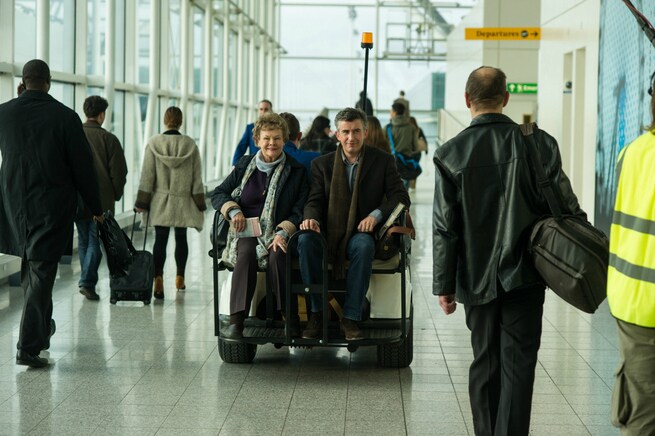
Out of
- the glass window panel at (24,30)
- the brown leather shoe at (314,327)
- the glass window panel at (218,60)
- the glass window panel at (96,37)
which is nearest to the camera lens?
the brown leather shoe at (314,327)

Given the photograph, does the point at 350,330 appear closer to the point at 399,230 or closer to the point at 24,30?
the point at 399,230

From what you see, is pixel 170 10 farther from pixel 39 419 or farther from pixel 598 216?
pixel 39 419

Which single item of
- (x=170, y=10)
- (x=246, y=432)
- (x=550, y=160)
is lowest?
(x=246, y=432)

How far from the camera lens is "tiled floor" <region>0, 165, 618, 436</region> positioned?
541cm

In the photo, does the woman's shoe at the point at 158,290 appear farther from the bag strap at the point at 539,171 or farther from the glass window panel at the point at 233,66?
the glass window panel at the point at 233,66

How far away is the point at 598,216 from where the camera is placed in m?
12.0

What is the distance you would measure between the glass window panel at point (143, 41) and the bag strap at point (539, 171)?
13.8 m

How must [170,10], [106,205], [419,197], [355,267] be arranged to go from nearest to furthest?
[355,267]
[106,205]
[170,10]
[419,197]

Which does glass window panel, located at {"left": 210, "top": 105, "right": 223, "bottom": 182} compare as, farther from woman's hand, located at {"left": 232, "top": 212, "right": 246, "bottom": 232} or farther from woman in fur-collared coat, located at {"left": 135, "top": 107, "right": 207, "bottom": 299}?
woman's hand, located at {"left": 232, "top": 212, "right": 246, "bottom": 232}

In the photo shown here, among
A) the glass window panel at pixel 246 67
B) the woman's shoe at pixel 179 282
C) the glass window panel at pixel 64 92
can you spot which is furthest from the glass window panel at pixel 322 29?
the woman's shoe at pixel 179 282

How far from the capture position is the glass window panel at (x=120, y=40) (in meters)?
16.5

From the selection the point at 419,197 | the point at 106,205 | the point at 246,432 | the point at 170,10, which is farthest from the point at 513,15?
the point at 246,432

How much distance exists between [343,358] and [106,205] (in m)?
3.10

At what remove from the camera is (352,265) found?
6.38 metres
